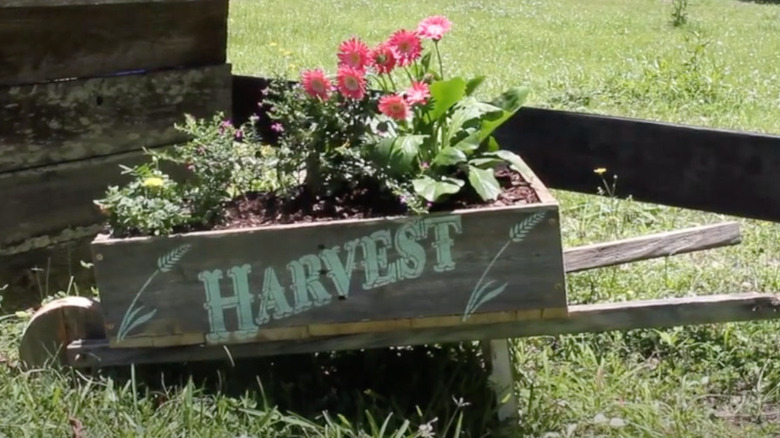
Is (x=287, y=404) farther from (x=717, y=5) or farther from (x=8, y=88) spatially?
(x=717, y=5)

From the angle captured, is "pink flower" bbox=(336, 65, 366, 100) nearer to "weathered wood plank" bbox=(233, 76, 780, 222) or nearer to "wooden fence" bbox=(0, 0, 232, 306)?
"weathered wood plank" bbox=(233, 76, 780, 222)

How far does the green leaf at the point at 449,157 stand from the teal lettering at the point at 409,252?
0.70ft

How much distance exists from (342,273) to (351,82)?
0.52m

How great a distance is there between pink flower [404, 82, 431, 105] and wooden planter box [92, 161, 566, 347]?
1.05 ft

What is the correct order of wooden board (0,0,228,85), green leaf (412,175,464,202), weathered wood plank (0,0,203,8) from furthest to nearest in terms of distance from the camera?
1. wooden board (0,0,228,85)
2. weathered wood plank (0,0,203,8)
3. green leaf (412,175,464,202)

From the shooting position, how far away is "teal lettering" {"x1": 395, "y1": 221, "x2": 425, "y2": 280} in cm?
247

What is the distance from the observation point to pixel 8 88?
312 centimetres

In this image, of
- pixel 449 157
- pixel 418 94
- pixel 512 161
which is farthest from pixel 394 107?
pixel 512 161

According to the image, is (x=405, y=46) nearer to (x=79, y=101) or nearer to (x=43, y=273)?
(x=79, y=101)

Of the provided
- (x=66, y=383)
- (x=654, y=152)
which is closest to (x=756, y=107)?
(x=654, y=152)

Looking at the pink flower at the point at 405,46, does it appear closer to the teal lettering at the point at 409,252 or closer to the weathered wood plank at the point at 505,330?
the teal lettering at the point at 409,252

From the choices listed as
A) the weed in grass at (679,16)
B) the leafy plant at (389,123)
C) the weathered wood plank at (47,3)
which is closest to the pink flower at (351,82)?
the leafy plant at (389,123)

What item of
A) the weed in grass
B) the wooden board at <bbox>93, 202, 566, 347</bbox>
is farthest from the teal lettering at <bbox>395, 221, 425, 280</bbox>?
the weed in grass

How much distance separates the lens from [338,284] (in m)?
2.49
